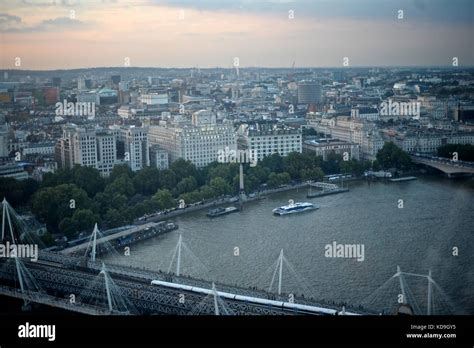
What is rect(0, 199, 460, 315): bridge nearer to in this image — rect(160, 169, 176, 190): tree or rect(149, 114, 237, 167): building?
rect(160, 169, 176, 190): tree

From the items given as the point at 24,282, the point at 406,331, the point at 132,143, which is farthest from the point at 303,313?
the point at 132,143

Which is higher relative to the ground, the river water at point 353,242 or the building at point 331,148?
the building at point 331,148

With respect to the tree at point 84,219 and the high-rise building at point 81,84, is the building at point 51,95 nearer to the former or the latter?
the high-rise building at point 81,84

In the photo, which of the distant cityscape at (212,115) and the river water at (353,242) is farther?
the distant cityscape at (212,115)

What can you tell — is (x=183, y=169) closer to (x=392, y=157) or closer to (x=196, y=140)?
(x=196, y=140)

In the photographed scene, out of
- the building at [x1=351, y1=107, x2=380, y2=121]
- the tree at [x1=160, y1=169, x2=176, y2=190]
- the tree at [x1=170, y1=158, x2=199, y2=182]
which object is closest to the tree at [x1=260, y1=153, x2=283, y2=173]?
the tree at [x1=170, y1=158, x2=199, y2=182]

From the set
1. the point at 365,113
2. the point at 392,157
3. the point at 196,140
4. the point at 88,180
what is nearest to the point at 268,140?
the point at 196,140

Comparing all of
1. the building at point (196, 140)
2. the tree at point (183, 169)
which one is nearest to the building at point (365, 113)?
the building at point (196, 140)

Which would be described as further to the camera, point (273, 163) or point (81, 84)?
point (273, 163)
